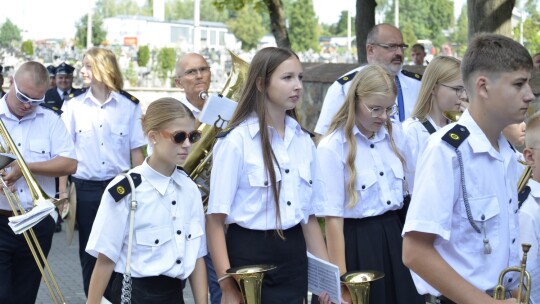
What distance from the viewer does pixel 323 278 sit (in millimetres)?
4867

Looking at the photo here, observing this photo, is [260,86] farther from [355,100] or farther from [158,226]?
[158,226]

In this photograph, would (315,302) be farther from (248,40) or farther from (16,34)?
(248,40)

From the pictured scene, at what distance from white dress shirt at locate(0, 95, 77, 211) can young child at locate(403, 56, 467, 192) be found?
2.37m

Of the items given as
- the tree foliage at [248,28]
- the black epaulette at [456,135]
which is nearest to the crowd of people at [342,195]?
the black epaulette at [456,135]

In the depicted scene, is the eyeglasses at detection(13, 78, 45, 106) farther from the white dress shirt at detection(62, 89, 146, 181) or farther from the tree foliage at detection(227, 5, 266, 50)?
the tree foliage at detection(227, 5, 266, 50)

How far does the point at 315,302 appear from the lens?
5324 mm

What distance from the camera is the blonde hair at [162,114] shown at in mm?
5070

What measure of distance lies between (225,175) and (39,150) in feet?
7.69

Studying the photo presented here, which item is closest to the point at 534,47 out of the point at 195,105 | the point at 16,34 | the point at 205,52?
the point at 205,52

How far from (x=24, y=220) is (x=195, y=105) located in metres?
1.74

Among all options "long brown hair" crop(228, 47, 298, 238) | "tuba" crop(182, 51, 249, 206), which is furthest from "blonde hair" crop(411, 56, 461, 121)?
"tuba" crop(182, 51, 249, 206)

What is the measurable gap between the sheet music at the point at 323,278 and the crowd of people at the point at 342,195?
0.05 m

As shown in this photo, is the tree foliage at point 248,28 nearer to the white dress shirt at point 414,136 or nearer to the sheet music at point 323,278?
the white dress shirt at point 414,136

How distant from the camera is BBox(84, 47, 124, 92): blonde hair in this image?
7.85 m
